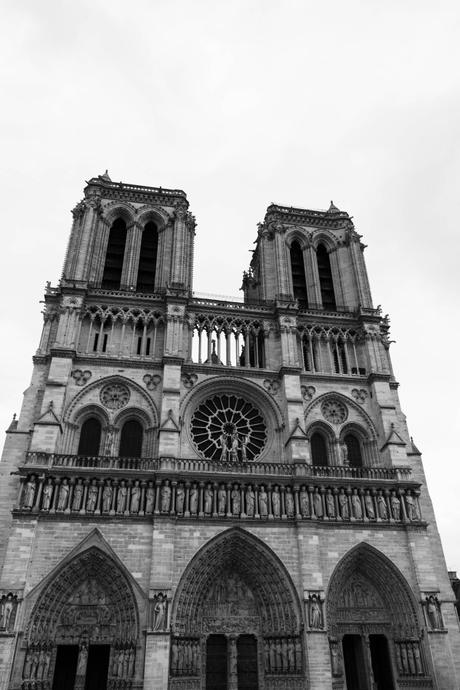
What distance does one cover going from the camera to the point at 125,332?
24.4 m

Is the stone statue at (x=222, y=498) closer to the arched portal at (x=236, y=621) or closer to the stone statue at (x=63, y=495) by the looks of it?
the arched portal at (x=236, y=621)

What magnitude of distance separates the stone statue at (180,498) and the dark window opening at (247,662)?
16.3ft

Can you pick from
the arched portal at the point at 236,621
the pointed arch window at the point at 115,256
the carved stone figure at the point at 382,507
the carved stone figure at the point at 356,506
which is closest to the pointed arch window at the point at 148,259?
the pointed arch window at the point at 115,256

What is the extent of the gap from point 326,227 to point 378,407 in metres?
12.3

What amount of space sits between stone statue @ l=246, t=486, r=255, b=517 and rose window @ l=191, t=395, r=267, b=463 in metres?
1.71

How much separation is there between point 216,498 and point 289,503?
2.89m

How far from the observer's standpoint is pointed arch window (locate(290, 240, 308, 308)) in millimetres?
28891

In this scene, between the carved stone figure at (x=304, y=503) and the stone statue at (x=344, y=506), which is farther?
the stone statue at (x=344, y=506)

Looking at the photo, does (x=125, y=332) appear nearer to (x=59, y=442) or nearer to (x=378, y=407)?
(x=59, y=442)

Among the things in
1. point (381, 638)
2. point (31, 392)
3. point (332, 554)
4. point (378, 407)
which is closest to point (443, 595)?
point (381, 638)

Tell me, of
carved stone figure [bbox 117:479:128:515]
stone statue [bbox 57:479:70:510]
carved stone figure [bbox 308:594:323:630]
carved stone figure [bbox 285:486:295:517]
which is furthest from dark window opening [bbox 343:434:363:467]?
stone statue [bbox 57:479:70:510]

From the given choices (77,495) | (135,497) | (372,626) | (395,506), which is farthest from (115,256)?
(372,626)

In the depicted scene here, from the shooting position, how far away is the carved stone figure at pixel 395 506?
21.0 metres

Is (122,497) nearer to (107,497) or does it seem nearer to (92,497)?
(107,497)
